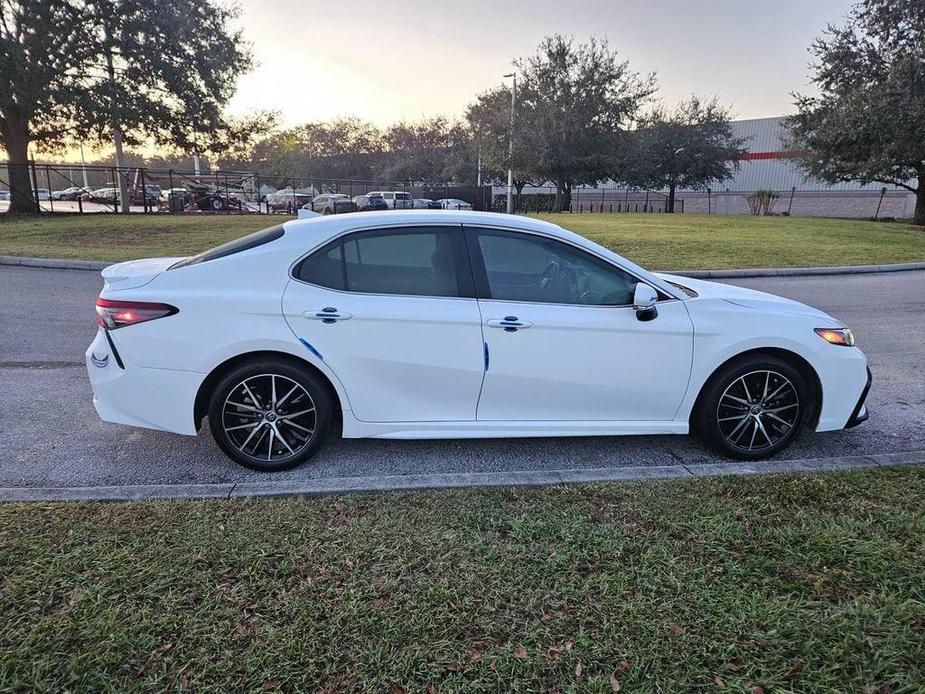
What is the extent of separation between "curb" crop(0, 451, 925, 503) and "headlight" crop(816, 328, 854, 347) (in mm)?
728

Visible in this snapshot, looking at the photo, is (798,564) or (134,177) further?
(134,177)

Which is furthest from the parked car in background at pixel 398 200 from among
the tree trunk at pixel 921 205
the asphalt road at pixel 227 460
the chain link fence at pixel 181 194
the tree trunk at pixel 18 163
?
the asphalt road at pixel 227 460

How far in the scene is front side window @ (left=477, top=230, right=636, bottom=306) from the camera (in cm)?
390

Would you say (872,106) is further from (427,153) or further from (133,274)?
(427,153)

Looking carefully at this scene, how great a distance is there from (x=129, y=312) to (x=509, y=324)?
7.36 ft

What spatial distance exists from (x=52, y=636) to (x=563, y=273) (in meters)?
3.10

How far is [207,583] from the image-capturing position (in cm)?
263

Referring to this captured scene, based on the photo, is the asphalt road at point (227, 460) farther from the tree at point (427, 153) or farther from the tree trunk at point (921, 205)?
the tree at point (427, 153)

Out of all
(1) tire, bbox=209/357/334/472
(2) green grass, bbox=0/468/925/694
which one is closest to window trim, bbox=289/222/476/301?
(1) tire, bbox=209/357/334/472

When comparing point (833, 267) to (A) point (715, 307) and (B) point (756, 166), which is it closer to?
(A) point (715, 307)

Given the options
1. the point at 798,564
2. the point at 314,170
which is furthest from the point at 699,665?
the point at 314,170

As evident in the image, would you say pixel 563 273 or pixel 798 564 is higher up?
pixel 563 273

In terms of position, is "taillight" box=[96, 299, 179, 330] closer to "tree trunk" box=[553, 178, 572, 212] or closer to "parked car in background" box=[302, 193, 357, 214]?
"parked car in background" box=[302, 193, 357, 214]

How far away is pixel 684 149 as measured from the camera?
46.7 m
